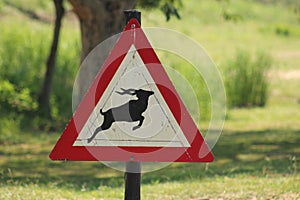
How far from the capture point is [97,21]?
1047 cm

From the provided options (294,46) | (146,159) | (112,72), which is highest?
(112,72)

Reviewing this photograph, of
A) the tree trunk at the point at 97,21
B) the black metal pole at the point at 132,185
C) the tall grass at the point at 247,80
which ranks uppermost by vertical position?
the tree trunk at the point at 97,21

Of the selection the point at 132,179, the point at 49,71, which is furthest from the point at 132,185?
the point at 49,71

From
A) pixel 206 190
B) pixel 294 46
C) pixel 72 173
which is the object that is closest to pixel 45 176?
pixel 72 173

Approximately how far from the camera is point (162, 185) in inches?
320

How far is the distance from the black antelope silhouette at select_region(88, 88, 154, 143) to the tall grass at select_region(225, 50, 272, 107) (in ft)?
48.9

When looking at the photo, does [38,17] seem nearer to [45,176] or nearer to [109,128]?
[45,176]

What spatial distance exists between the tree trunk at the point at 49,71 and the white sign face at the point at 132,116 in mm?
9222

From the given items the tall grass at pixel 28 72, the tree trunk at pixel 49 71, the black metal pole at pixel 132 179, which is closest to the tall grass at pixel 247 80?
the tall grass at pixel 28 72

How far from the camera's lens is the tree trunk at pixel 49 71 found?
13914 mm

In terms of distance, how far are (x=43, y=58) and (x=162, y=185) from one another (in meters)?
8.85

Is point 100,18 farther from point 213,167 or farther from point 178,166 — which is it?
point 213,167

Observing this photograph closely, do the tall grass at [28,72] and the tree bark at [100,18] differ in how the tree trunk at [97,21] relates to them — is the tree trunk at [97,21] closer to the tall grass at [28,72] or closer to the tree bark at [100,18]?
the tree bark at [100,18]

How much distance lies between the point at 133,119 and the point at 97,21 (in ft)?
19.5
